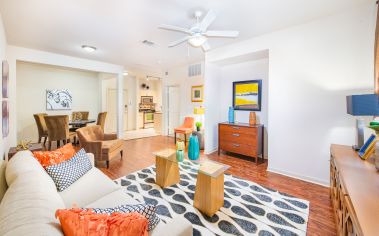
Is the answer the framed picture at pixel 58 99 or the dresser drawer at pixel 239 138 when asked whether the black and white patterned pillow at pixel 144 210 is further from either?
the framed picture at pixel 58 99

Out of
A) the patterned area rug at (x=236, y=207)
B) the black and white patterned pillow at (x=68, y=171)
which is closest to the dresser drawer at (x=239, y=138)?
the patterned area rug at (x=236, y=207)

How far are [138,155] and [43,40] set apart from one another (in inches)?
127

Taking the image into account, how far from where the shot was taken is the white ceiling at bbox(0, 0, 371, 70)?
91.9 inches

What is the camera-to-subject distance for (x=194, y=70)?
18.5ft

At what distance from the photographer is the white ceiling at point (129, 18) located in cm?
233

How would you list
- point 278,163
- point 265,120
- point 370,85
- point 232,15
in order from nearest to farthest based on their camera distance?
point 370,85, point 232,15, point 278,163, point 265,120

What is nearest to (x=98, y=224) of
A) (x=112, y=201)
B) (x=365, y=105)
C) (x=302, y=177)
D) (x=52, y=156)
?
(x=112, y=201)

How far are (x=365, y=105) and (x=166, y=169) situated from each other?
102 inches

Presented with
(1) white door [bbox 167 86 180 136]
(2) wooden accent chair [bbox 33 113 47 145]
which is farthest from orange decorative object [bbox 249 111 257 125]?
(2) wooden accent chair [bbox 33 113 47 145]

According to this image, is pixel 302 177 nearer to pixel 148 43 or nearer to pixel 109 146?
pixel 109 146

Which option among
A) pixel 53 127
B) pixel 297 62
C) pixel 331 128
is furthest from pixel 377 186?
pixel 53 127

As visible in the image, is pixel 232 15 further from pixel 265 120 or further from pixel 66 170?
pixel 66 170

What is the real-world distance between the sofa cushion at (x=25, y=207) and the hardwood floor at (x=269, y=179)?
2135mm

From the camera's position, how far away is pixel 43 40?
3629 mm
